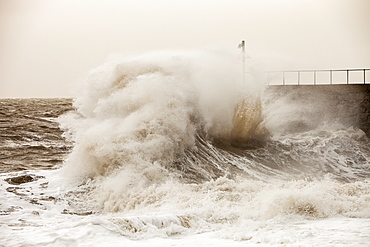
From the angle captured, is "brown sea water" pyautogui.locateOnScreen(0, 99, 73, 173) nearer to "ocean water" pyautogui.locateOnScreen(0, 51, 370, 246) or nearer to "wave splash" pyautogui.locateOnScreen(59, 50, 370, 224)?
"ocean water" pyautogui.locateOnScreen(0, 51, 370, 246)

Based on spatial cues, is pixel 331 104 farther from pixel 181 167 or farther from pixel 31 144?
pixel 31 144

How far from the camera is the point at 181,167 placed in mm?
10375

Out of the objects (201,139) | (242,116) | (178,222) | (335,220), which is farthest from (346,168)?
(178,222)

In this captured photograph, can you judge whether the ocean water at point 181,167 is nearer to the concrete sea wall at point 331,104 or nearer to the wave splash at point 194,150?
the wave splash at point 194,150

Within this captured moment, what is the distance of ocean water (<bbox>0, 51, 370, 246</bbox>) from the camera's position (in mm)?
5812

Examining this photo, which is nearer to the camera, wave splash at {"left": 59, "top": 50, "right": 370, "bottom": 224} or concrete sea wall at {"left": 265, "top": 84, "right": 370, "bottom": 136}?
wave splash at {"left": 59, "top": 50, "right": 370, "bottom": 224}

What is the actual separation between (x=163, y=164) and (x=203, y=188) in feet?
6.36

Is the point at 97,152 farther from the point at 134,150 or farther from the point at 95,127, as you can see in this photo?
the point at 95,127

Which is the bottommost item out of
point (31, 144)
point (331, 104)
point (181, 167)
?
point (181, 167)

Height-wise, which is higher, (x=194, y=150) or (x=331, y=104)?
(x=331, y=104)

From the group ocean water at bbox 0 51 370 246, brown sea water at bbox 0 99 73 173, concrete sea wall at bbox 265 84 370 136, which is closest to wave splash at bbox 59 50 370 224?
ocean water at bbox 0 51 370 246

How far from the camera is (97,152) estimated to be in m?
9.85

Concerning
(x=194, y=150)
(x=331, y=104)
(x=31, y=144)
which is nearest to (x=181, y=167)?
(x=194, y=150)

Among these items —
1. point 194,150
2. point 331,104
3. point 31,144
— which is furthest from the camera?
point 331,104
